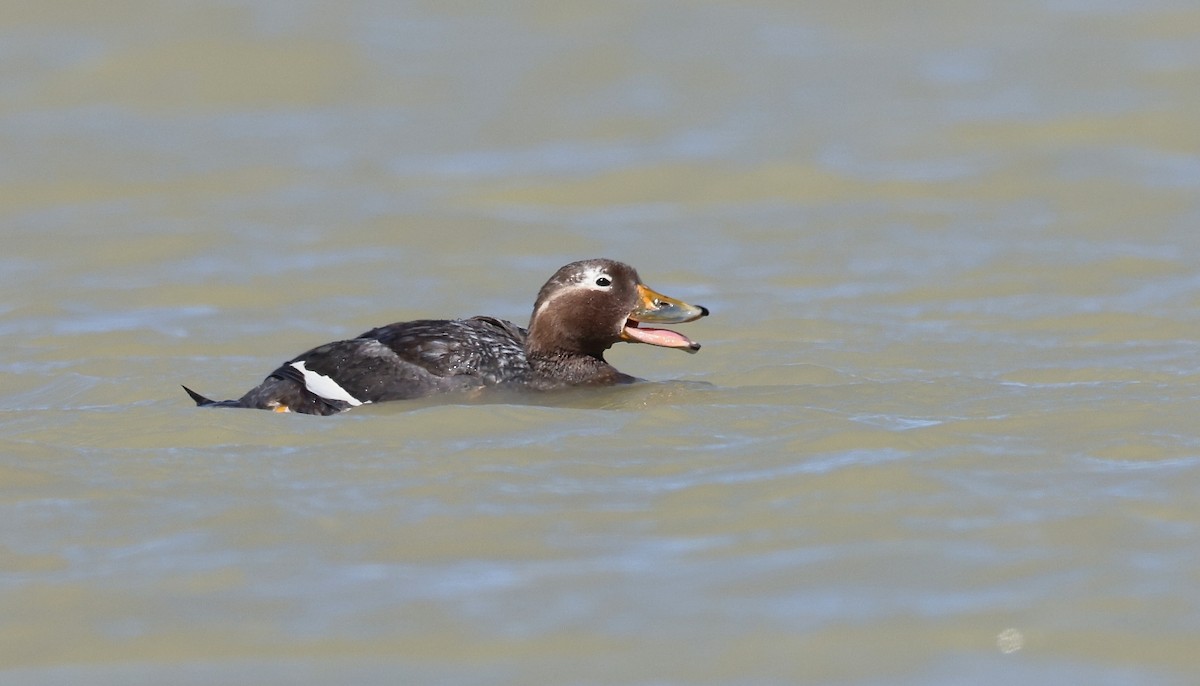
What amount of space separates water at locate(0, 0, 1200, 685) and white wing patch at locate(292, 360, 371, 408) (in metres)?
0.52

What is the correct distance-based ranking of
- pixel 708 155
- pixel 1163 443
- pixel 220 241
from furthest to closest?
pixel 708 155 < pixel 220 241 < pixel 1163 443

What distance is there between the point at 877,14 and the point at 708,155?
4.82 m

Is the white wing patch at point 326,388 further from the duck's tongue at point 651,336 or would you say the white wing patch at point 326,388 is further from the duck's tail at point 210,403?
the duck's tongue at point 651,336

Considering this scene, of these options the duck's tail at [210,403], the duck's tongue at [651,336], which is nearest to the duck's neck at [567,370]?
the duck's tongue at [651,336]

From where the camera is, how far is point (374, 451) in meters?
8.86

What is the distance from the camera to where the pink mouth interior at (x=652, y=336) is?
34.9 ft

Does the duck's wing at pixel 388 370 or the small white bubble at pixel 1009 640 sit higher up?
the duck's wing at pixel 388 370

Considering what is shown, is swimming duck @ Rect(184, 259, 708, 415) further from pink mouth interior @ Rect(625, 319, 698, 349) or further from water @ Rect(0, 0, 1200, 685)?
water @ Rect(0, 0, 1200, 685)

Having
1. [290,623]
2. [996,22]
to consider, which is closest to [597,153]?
[996,22]

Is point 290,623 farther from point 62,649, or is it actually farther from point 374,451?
point 374,451

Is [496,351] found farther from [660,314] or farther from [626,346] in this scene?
[626,346]

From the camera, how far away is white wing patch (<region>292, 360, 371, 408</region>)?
33.1ft

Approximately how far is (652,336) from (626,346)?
6.86ft

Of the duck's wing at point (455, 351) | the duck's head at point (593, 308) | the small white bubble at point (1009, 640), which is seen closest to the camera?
the small white bubble at point (1009, 640)
